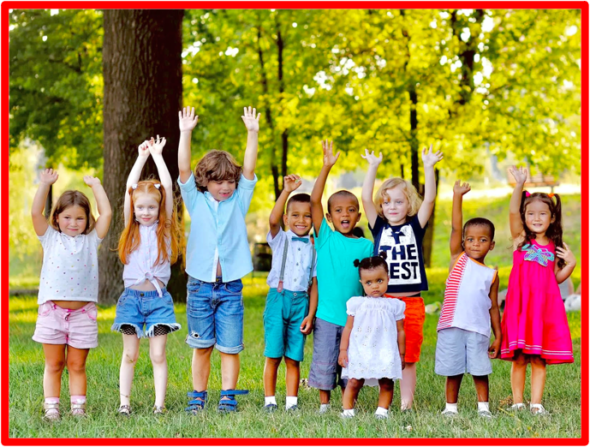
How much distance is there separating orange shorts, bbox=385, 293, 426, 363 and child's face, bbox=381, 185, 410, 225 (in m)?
0.59

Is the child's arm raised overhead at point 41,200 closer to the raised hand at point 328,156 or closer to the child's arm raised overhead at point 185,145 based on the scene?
the child's arm raised overhead at point 185,145

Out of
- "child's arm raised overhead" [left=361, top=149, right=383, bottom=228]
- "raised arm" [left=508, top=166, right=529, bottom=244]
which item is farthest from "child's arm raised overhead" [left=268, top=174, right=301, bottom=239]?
"raised arm" [left=508, top=166, right=529, bottom=244]

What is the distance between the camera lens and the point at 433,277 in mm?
→ 18859

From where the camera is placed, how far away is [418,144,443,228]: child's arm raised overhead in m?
5.82

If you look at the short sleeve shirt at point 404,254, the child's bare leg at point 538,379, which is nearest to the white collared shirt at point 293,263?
the short sleeve shirt at point 404,254

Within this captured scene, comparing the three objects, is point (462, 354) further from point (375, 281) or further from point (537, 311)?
point (375, 281)

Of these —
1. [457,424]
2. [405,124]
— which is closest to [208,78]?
[405,124]

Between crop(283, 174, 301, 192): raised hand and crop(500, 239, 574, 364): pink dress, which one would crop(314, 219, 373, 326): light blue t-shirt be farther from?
crop(500, 239, 574, 364): pink dress

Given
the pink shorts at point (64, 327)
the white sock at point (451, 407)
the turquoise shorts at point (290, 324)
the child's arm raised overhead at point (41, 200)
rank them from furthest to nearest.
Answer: the turquoise shorts at point (290, 324) < the white sock at point (451, 407) < the pink shorts at point (64, 327) < the child's arm raised overhead at point (41, 200)

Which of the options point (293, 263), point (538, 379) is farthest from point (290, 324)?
point (538, 379)

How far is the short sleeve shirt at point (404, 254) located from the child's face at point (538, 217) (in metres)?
0.82

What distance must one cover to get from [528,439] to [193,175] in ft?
9.68

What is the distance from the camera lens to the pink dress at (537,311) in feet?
18.8

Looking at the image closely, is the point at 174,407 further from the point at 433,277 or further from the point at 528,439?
the point at 433,277
